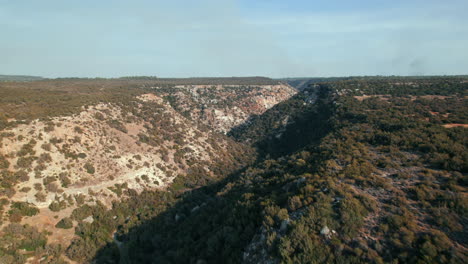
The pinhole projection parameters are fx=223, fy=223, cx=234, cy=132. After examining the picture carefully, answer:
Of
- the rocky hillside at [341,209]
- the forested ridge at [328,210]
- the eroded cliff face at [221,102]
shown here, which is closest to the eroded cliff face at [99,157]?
the forested ridge at [328,210]

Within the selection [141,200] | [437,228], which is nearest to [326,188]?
[437,228]

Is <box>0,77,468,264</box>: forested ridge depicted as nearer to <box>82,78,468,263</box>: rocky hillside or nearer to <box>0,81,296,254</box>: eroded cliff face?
<box>82,78,468,263</box>: rocky hillside

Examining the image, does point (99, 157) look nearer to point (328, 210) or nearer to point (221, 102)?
point (328, 210)

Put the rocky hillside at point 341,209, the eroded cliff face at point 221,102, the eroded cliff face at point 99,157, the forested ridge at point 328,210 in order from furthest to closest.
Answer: the eroded cliff face at point 221,102 → the eroded cliff face at point 99,157 → the forested ridge at point 328,210 → the rocky hillside at point 341,209

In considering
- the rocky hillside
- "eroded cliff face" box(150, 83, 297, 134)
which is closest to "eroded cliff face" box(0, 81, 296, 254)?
the rocky hillside

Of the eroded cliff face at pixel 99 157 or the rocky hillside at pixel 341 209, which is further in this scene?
the eroded cliff face at pixel 99 157

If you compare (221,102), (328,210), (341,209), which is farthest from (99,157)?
(221,102)

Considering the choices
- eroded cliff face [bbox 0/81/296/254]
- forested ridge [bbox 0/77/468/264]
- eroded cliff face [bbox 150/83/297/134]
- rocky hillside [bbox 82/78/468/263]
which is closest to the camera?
rocky hillside [bbox 82/78/468/263]

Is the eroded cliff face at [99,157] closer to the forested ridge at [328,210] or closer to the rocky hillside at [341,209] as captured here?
the forested ridge at [328,210]
